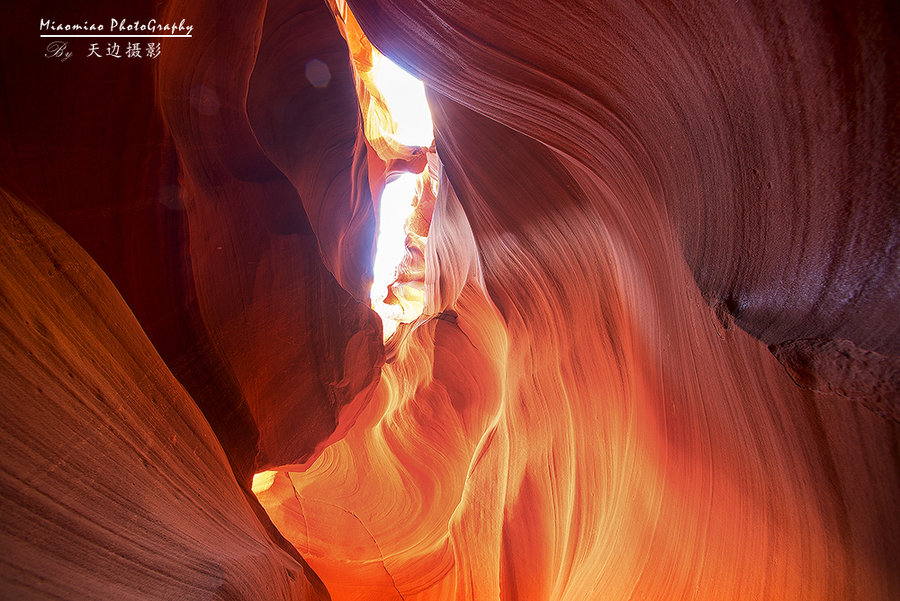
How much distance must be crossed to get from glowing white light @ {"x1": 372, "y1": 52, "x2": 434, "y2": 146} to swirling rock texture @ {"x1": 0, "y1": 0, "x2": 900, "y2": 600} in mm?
5775

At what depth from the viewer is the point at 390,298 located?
12523 mm

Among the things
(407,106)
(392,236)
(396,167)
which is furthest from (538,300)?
(392,236)

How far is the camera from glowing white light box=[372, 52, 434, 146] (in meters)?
9.88

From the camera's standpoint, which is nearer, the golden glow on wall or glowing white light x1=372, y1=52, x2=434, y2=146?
the golden glow on wall

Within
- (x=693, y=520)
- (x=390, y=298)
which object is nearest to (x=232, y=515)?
(x=693, y=520)

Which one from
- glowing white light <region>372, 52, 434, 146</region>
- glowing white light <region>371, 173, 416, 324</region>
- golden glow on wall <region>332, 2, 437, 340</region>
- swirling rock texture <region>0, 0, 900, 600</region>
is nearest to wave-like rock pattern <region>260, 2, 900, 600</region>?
swirling rock texture <region>0, 0, 900, 600</region>

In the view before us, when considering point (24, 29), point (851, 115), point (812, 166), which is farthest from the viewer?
point (24, 29)

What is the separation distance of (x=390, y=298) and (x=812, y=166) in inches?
466

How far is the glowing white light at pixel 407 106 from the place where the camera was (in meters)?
9.88

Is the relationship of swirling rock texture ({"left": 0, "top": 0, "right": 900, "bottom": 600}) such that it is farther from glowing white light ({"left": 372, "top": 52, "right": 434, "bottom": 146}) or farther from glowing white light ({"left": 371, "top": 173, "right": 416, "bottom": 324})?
glowing white light ({"left": 371, "top": 173, "right": 416, "bottom": 324})

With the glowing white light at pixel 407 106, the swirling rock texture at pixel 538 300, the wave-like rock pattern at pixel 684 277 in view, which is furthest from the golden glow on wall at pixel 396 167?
the wave-like rock pattern at pixel 684 277

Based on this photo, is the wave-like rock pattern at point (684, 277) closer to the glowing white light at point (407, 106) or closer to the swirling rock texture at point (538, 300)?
the swirling rock texture at point (538, 300)

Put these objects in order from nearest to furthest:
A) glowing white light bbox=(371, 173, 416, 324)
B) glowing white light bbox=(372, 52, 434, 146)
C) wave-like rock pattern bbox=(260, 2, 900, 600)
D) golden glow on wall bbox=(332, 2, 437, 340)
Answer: wave-like rock pattern bbox=(260, 2, 900, 600) → golden glow on wall bbox=(332, 2, 437, 340) → glowing white light bbox=(372, 52, 434, 146) → glowing white light bbox=(371, 173, 416, 324)

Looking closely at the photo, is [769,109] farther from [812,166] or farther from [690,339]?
[690,339]
